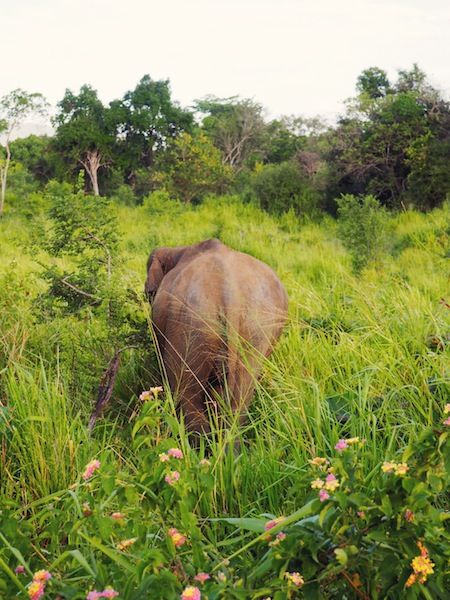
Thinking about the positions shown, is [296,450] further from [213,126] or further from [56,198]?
[213,126]

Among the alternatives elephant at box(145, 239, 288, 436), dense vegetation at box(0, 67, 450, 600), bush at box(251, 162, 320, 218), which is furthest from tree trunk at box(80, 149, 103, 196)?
elephant at box(145, 239, 288, 436)

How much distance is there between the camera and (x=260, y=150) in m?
27.2

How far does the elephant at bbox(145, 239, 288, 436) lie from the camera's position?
362 cm

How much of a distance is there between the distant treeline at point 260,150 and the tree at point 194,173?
0.03 meters

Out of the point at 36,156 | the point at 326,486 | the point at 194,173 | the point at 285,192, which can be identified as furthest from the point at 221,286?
the point at 36,156

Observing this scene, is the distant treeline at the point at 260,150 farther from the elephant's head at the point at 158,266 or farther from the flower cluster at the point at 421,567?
the flower cluster at the point at 421,567

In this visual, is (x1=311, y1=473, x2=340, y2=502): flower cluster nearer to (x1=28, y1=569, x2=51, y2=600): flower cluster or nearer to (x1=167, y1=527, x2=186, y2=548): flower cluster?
(x1=167, y1=527, x2=186, y2=548): flower cluster

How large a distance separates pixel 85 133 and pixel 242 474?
23069mm

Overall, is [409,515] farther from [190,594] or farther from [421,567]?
[190,594]

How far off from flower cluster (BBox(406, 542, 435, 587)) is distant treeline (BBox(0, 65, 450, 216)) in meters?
10.5

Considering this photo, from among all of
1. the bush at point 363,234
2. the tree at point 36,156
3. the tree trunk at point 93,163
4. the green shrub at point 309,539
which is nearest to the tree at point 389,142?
the bush at point 363,234

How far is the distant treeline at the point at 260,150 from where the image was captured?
50.3ft

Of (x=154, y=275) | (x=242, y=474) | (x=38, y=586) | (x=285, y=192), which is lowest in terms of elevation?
(x=242, y=474)

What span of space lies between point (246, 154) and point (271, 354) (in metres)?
24.2
